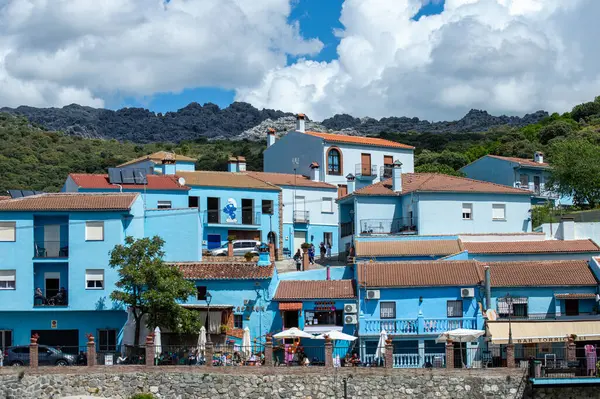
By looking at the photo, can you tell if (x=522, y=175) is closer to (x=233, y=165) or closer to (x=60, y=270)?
(x=233, y=165)

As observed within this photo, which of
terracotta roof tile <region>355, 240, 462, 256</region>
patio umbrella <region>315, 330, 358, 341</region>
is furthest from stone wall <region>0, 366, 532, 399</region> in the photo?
terracotta roof tile <region>355, 240, 462, 256</region>

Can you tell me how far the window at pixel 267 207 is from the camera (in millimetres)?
66625


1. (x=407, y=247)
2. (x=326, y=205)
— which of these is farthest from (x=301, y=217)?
(x=407, y=247)

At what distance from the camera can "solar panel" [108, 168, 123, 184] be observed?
6000cm

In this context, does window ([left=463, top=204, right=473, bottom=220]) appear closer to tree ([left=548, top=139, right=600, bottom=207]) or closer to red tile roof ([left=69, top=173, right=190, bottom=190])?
tree ([left=548, top=139, right=600, bottom=207])

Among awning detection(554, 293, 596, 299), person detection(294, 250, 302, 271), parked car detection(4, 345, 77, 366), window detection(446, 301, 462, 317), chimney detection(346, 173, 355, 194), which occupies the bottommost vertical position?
parked car detection(4, 345, 77, 366)

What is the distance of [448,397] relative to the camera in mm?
40156

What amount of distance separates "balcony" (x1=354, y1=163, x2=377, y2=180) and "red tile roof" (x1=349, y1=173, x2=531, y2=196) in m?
11.8

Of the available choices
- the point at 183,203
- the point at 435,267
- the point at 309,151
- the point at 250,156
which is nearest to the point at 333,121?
the point at 250,156

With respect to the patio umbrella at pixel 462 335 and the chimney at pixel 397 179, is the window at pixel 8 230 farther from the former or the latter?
the chimney at pixel 397 179

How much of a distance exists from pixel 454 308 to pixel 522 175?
31.2 meters

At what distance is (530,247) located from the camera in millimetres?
51375

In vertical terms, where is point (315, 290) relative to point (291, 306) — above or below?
above

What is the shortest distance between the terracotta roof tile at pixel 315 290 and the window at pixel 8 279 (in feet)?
44.0
